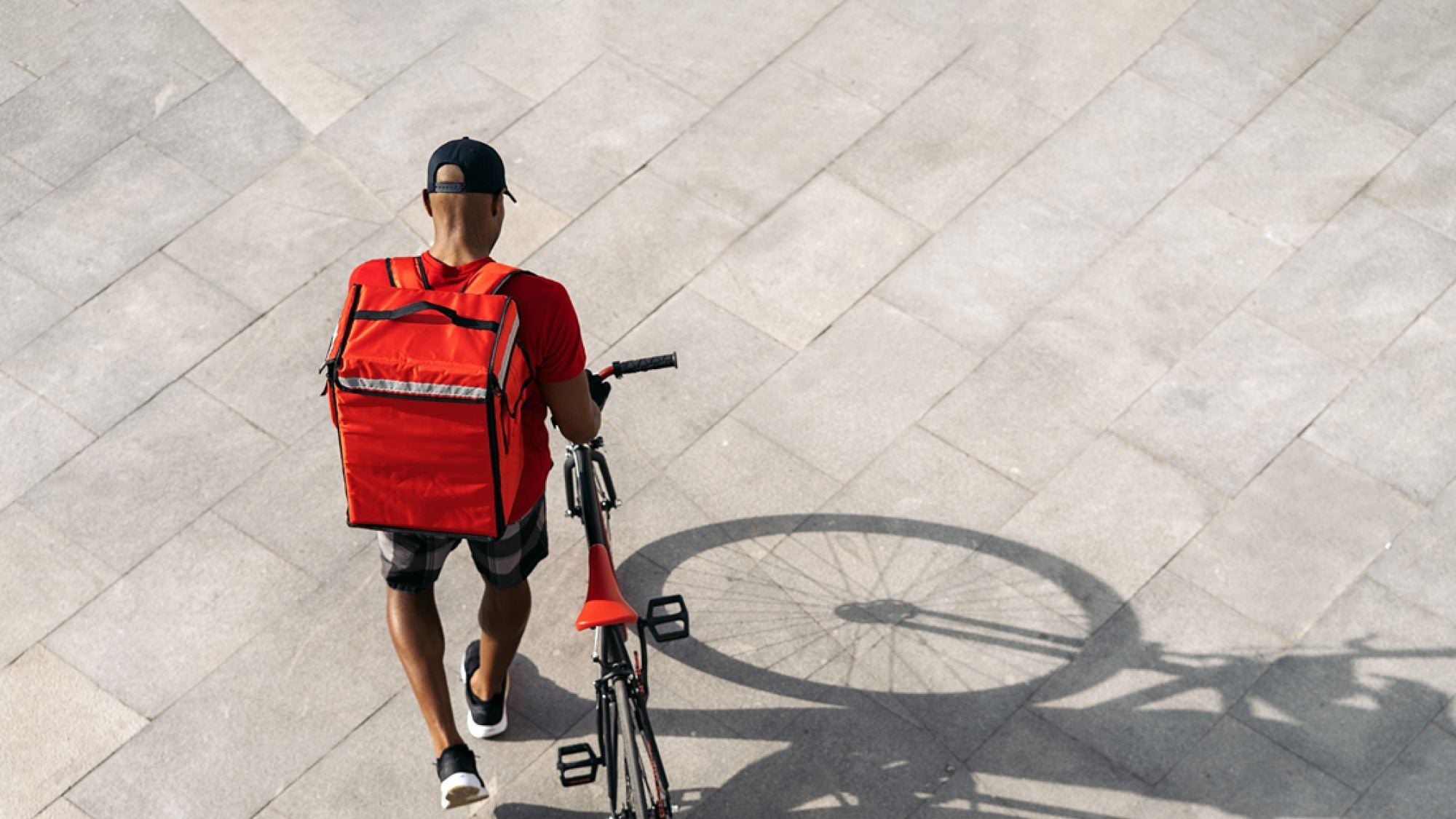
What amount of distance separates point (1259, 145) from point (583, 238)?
349 centimetres

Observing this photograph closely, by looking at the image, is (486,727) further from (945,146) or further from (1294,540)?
(945,146)

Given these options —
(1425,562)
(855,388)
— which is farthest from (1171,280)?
(1425,562)

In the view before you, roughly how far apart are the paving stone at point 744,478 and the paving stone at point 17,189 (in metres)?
3.88

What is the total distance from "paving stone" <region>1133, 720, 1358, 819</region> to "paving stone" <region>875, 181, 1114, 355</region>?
7.06 feet

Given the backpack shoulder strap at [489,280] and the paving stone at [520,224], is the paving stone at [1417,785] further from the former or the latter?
the paving stone at [520,224]

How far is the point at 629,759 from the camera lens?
4.70 m

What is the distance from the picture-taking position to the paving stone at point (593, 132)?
307 inches

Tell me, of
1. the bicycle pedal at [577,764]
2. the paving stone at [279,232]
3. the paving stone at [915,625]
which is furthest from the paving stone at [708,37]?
the bicycle pedal at [577,764]

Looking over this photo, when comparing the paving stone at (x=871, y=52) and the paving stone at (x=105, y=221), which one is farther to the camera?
the paving stone at (x=871, y=52)

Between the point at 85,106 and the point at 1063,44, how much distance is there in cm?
541

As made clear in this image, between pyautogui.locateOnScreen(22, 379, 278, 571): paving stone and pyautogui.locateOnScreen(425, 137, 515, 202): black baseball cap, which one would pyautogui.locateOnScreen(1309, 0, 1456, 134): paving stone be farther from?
pyautogui.locateOnScreen(22, 379, 278, 571): paving stone

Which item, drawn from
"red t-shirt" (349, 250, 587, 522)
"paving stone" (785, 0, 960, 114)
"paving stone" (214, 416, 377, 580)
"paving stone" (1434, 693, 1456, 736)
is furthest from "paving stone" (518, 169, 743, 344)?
"paving stone" (1434, 693, 1456, 736)

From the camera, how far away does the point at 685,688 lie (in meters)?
5.82

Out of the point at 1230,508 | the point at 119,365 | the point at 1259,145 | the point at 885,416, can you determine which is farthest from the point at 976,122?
the point at 119,365
